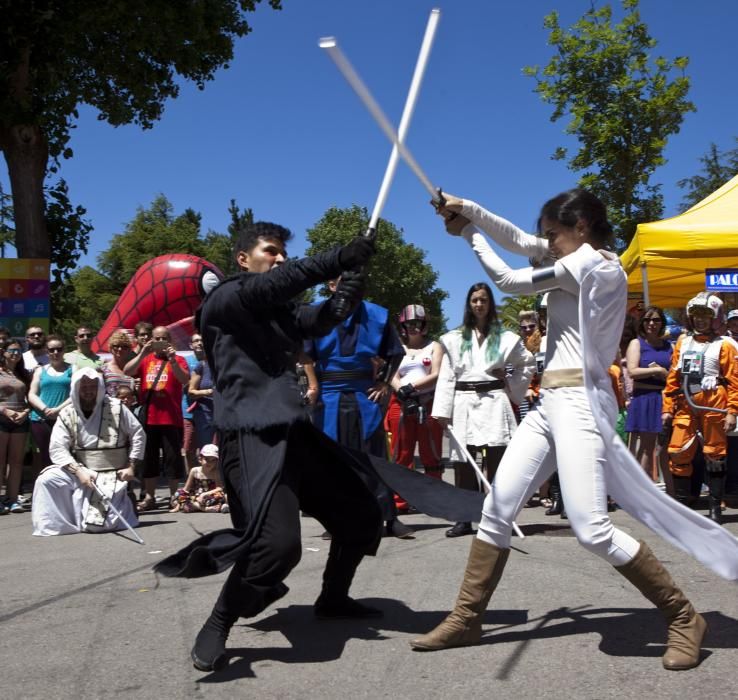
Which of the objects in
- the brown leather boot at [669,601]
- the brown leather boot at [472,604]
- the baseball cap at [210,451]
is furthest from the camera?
the baseball cap at [210,451]

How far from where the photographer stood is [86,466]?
7.84 metres

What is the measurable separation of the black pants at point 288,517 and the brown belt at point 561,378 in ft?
3.33

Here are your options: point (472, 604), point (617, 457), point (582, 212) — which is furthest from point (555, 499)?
point (582, 212)

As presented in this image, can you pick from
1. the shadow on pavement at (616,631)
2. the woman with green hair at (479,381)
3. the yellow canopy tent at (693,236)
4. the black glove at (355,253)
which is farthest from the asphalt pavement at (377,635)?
the yellow canopy tent at (693,236)

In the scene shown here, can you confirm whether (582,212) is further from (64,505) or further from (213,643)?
(64,505)

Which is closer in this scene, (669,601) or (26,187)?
(669,601)

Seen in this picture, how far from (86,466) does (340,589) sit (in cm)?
424

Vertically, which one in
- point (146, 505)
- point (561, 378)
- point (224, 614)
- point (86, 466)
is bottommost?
point (146, 505)

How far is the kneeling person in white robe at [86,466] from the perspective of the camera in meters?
7.63

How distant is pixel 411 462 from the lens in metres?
8.37

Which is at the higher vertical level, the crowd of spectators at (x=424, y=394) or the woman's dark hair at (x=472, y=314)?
the woman's dark hair at (x=472, y=314)

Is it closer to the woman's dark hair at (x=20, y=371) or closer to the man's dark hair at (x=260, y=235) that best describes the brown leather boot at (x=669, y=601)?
the man's dark hair at (x=260, y=235)

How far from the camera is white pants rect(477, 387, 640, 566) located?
3551mm

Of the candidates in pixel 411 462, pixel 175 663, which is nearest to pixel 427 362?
pixel 411 462
